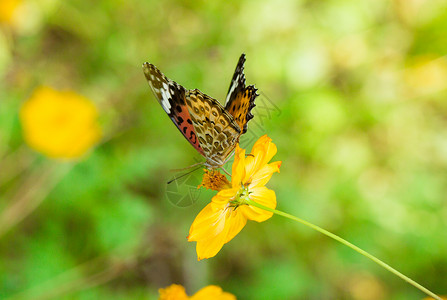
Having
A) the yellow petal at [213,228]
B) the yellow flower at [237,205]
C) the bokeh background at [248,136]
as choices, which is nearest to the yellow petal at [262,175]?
the yellow flower at [237,205]

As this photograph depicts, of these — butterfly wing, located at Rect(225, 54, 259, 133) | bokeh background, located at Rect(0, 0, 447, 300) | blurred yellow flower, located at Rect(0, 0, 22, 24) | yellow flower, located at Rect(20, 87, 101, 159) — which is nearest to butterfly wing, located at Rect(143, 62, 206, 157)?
butterfly wing, located at Rect(225, 54, 259, 133)

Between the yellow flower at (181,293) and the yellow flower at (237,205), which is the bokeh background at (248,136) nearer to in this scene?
the yellow flower at (237,205)

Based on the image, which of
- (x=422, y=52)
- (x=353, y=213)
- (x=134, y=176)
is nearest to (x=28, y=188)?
(x=134, y=176)

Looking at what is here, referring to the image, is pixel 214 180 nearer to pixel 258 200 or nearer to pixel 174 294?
pixel 258 200

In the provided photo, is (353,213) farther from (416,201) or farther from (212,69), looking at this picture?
(212,69)

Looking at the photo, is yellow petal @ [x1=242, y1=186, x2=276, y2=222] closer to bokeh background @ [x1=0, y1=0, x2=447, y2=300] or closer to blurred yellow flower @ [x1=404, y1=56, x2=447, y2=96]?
bokeh background @ [x1=0, y1=0, x2=447, y2=300]

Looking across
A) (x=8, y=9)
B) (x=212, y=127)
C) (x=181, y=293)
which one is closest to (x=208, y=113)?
(x=212, y=127)
